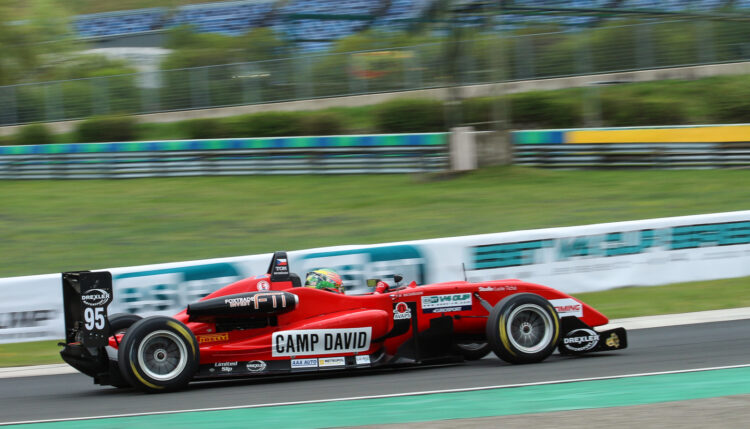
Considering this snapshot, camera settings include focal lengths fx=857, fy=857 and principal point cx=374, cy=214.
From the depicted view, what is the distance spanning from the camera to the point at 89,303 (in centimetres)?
666

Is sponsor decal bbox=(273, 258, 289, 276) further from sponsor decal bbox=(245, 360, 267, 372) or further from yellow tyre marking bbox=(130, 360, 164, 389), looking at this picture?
yellow tyre marking bbox=(130, 360, 164, 389)

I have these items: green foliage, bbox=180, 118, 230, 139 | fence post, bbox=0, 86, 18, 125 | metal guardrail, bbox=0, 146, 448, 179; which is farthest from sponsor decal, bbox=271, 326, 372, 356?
fence post, bbox=0, 86, 18, 125

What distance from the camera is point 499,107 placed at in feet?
66.0

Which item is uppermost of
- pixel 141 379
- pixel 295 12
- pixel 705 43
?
pixel 295 12

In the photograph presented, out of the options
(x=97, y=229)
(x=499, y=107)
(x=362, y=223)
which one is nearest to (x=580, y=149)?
(x=499, y=107)

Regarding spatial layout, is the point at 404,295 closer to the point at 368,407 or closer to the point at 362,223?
the point at 368,407

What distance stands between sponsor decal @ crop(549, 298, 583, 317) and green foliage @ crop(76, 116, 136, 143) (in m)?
19.1

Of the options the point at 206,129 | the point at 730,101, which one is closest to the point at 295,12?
the point at 206,129

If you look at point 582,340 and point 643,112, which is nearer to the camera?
point 582,340

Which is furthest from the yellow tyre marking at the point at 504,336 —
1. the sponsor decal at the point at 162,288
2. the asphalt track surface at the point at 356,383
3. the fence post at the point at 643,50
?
the fence post at the point at 643,50

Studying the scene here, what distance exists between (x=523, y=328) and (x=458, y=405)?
1.55 meters

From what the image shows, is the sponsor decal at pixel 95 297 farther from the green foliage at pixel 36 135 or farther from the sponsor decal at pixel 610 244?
the green foliage at pixel 36 135

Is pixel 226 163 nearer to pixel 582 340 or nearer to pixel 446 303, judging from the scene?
pixel 446 303

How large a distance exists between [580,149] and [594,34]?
463 centimetres
